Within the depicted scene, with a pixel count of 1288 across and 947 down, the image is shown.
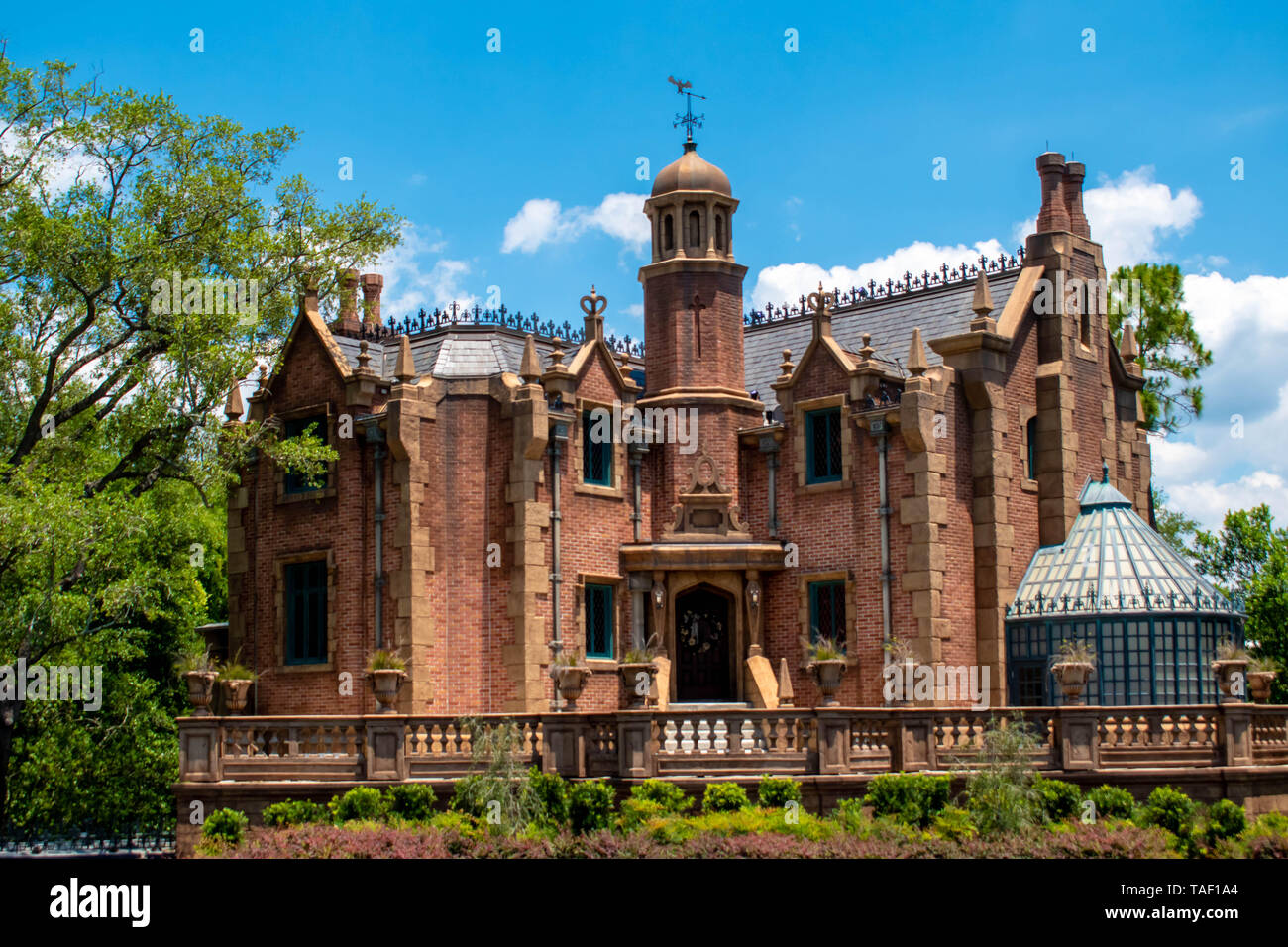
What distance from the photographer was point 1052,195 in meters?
32.3

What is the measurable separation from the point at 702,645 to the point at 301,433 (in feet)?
28.7

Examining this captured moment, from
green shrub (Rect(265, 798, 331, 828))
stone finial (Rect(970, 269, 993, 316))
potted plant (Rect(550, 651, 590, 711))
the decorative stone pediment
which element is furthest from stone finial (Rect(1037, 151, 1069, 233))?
green shrub (Rect(265, 798, 331, 828))

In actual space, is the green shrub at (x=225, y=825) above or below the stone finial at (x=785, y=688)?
below

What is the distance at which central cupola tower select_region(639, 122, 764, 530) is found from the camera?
Result: 3159cm

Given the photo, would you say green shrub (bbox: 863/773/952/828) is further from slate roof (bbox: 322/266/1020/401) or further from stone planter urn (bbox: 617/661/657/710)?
slate roof (bbox: 322/266/1020/401)

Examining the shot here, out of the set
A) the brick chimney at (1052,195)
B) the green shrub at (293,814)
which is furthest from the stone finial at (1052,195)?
the green shrub at (293,814)

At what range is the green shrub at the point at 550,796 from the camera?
22.7 meters

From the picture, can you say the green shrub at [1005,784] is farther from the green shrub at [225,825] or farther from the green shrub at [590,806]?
the green shrub at [225,825]

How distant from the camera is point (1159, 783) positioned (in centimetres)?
2398

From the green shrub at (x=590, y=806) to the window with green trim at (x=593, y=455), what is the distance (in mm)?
8625

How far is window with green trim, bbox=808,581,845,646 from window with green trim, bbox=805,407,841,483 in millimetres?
2035
